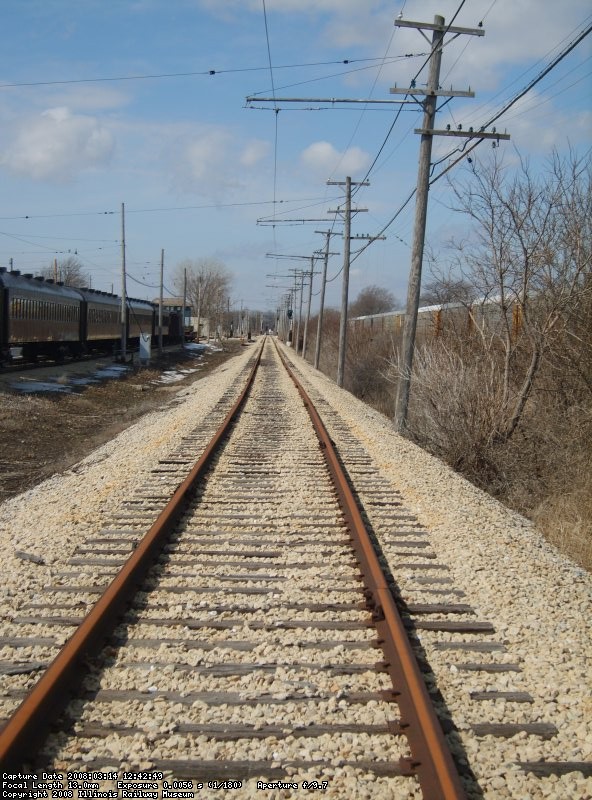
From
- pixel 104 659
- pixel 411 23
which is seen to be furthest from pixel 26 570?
pixel 411 23

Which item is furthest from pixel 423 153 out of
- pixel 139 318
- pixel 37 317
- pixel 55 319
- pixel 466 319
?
pixel 139 318

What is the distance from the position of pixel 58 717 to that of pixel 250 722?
87 cm

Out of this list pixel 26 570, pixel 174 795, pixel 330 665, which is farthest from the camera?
pixel 26 570

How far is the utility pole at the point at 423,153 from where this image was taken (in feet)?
41.2

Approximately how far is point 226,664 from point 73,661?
2.61 feet

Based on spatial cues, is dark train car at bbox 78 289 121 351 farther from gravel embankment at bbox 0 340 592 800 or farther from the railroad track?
the railroad track

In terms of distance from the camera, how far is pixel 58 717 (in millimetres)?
3312

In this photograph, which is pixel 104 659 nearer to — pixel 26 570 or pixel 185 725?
pixel 185 725

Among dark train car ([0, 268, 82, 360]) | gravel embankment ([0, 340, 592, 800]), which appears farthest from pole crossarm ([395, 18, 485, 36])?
dark train car ([0, 268, 82, 360])

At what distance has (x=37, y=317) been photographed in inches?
1117

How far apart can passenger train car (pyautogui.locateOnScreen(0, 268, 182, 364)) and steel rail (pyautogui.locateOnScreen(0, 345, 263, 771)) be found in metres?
21.3

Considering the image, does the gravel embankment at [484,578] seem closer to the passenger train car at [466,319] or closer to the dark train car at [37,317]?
the passenger train car at [466,319]

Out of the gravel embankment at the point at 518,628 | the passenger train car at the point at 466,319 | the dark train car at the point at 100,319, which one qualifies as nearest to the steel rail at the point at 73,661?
the gravel embankment at the point at 518,628

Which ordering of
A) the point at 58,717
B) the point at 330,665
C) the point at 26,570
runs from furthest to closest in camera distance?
the point at 26,570
the point at 330,665
the point at 58,717
